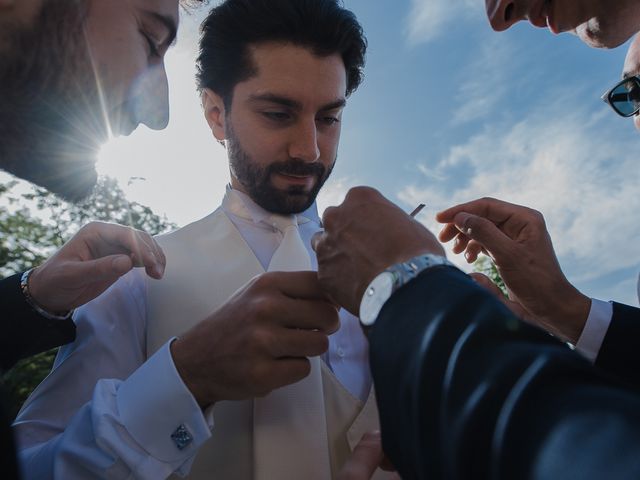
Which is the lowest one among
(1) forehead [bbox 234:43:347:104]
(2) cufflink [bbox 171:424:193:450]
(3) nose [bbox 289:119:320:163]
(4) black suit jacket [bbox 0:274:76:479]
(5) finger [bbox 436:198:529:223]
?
(2) cufflink [bbox 171:424:193:450]

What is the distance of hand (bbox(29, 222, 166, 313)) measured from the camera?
1838 millimetres

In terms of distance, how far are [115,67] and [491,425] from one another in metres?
1.86

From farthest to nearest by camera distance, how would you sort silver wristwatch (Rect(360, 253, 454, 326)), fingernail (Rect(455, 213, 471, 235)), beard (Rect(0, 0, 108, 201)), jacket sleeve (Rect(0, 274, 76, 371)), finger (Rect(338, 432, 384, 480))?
fingernail (Rect(455, 213, 471, 235)) → jacket sleeve (Rect(0, 274, 76, 371)) → beard (Rect(0, 0, 108, 201)) → finger (Rect(338, 432, 384, 480)) → silver wristwatch (Rect(360, 253, 454, 326))

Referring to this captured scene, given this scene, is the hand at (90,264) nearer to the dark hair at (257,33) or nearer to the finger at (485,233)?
the dark hair at (257,33)

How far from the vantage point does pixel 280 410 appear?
1.75 metres

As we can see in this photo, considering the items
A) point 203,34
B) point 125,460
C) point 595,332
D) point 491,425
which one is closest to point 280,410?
point 125,460

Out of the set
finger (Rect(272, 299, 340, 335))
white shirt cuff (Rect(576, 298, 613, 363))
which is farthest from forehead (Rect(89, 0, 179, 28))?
white shirt cuff (Rect(576, 298, 613, 363))

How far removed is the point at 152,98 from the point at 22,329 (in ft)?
3.69

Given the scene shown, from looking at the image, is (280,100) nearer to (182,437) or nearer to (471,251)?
(471,251)

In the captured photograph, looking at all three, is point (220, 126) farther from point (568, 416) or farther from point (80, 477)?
point (568, 416)

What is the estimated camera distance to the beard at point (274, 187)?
8.46ft

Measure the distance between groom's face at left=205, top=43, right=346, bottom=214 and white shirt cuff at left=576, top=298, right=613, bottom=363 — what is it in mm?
1583

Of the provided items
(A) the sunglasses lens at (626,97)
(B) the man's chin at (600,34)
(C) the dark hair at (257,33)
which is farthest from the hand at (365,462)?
(A) the sunglasses lens at (626,97)

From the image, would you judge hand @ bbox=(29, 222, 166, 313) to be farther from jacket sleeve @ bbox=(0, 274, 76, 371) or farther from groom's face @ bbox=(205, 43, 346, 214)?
groom's face @ bbox=(205, 43, 346, 214)
